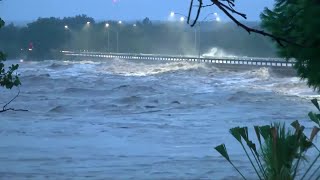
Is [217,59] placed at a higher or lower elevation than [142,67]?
higher

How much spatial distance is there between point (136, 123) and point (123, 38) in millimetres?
87454

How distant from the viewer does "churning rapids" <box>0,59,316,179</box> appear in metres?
18.3

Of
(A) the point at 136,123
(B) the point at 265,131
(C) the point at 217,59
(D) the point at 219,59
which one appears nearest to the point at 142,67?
(C) the point at 217,59

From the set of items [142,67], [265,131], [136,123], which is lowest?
[136,123]

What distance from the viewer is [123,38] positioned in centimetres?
11675

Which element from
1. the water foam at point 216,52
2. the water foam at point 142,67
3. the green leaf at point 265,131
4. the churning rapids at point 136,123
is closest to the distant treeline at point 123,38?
the water foam at point 216,52

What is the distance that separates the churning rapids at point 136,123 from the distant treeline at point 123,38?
4154 cm

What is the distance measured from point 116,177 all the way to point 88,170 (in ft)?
5.18

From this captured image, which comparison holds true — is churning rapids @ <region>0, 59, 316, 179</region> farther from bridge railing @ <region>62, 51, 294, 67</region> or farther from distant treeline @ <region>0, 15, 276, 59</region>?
distant treeline @ <region>0, 15, 276, 59</region>

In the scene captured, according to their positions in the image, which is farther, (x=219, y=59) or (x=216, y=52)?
(x=216, y=52)

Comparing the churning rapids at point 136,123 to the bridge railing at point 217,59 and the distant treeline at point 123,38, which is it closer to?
the bridge railing at point 217,59

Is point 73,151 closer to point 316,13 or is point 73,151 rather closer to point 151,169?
point 151,169

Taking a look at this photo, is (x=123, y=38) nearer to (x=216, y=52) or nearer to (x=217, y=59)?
(x=216, y=52)

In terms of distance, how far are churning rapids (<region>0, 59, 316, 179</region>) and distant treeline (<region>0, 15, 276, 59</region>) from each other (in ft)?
136
